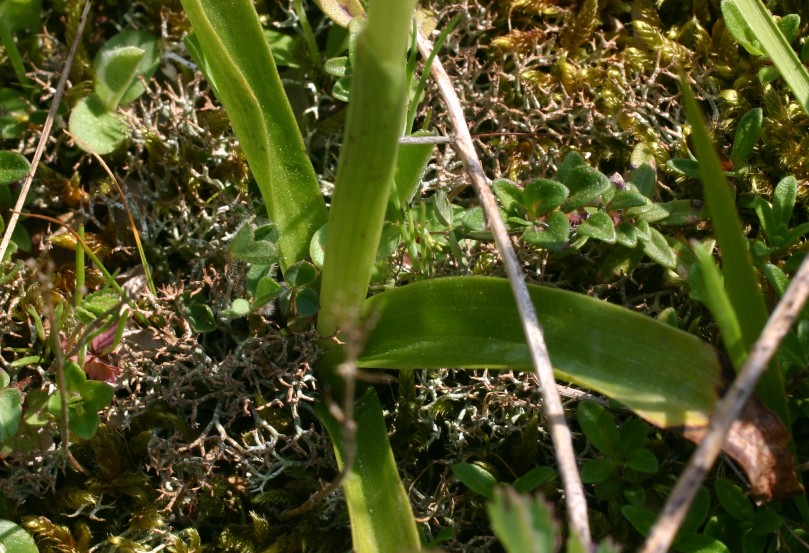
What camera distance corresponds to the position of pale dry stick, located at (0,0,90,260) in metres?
1.41

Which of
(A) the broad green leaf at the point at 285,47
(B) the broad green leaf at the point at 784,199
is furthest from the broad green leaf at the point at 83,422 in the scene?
(B) the broad green leaf at the point at 784,199

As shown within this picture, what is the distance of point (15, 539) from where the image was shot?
3.98ft

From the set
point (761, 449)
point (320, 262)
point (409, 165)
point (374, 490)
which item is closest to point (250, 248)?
point (320, 262)

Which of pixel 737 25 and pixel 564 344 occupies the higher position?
pixel 737 25

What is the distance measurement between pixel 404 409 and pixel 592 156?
0.63 m

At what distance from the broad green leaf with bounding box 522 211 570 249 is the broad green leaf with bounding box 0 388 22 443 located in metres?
0.83

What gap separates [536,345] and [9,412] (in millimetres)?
812

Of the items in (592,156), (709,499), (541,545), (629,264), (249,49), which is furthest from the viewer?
(592,156)

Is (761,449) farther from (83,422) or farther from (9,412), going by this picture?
(9,412)

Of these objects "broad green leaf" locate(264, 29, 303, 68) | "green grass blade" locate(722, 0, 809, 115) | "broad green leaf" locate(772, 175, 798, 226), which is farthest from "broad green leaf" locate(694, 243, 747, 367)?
"broad green leaf" locate(264, 29, 303, 68)

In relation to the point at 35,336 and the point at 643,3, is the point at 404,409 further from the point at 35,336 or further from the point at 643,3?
the point at 643,3

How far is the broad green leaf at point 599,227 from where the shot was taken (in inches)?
47.5

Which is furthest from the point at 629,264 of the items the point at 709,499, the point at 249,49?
the point at 249,49

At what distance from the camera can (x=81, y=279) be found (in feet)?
4.23
